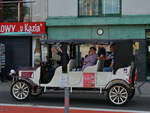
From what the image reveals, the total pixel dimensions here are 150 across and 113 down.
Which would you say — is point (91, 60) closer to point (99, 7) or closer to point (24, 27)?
point (99, 7)

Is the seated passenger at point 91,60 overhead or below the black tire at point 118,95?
overhead

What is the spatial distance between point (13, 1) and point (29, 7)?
1015mm

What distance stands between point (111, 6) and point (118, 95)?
8.10m

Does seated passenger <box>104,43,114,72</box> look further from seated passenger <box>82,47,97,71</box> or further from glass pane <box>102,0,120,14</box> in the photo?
glass pane <box>102,0,120,14</box>

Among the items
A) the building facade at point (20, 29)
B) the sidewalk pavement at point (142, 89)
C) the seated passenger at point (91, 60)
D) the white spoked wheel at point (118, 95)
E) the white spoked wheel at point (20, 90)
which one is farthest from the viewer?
the building facade at point (20, 29)

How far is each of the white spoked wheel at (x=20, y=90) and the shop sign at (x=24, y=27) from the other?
6591 millimetres

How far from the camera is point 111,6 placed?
15.7 metres

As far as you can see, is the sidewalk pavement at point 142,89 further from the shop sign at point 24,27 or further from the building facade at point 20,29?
the shop sign at point 24,27

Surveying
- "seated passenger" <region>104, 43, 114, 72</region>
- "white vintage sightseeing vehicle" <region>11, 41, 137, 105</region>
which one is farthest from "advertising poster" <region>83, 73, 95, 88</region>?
"seated passenger" <region>104, 43, 114, 72</region>

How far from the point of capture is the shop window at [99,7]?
1563 centimetres

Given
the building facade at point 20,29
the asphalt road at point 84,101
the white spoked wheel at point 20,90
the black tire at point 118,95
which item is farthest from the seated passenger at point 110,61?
the building facade at point 20,29

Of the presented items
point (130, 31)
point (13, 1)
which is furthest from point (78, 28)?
point (13, 1)

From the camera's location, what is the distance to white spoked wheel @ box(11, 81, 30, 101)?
30.7ft

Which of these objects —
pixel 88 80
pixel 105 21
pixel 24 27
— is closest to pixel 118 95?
pixel 88 80
